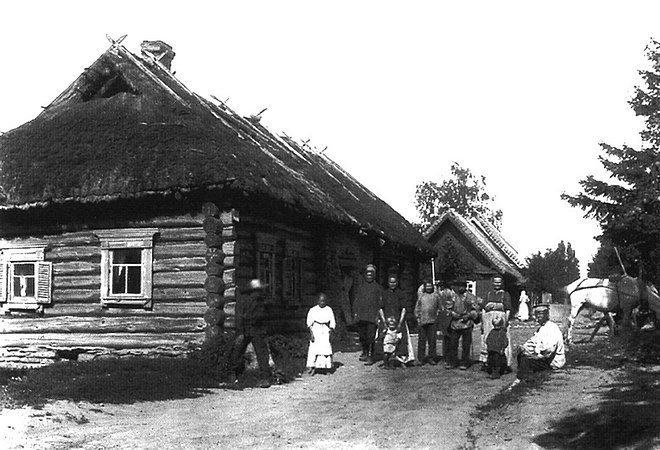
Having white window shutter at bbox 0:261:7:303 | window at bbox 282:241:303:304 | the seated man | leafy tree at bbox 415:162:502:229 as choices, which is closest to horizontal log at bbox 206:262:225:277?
window at bbox 282:241:303:304

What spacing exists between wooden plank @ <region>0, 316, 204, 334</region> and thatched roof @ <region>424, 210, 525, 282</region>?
1154 inches

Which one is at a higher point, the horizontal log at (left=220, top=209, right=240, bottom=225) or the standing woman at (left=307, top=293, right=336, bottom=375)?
the horizontal log at (left=220, top=209, right=240, bottom=225)

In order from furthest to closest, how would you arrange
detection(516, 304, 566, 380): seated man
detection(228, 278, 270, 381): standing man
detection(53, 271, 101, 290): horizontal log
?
detection(53, 271, 101, 290): horizontal log → detection(228, 278, 270, 381): standing man → detection(516, 304, 566, 380): seated man

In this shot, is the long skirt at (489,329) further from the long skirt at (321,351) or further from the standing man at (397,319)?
the long skirt at (321,351)

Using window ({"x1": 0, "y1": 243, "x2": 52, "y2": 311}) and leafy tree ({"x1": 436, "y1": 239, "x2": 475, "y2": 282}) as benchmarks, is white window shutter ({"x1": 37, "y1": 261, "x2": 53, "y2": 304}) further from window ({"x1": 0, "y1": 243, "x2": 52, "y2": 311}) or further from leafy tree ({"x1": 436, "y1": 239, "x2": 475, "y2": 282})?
leafy tree ({"x1": 436, "y1": 239, "x2": 475, "y2": 282})

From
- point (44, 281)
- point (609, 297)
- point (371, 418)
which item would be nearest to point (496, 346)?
point (371, 418)

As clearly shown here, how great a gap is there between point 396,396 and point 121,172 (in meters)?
6.96

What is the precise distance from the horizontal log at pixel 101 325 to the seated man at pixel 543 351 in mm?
5882

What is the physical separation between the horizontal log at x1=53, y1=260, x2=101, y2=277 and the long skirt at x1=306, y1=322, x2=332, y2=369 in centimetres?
451

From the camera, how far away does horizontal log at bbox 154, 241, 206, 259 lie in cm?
1589

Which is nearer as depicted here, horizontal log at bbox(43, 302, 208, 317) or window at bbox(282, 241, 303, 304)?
horizontal log at bbox(43, 302, 208, 317)

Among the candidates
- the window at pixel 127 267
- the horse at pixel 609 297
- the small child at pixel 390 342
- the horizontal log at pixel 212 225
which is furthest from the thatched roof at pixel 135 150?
the horse at pixel 609 297

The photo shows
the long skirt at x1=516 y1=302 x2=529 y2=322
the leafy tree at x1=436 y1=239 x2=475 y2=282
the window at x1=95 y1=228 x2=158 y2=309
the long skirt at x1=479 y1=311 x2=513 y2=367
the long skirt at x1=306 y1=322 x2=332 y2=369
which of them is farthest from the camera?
the leafy tree at x1=436 y1=239 x2=475 y2=282

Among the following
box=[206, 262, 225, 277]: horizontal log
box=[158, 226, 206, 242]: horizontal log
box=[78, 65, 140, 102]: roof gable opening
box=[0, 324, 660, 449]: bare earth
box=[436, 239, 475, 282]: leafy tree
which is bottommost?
box=[0, 324, 660, 449]: bare earth
